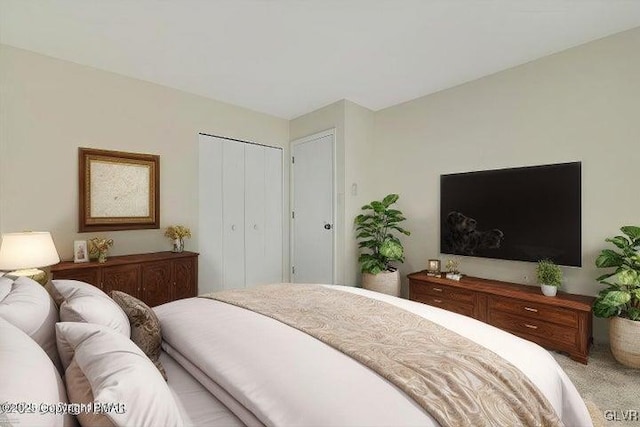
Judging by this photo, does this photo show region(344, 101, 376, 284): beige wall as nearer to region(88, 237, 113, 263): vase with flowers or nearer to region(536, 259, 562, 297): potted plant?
region(536, 259, 562, 297): potted plant

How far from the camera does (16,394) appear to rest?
635 mm

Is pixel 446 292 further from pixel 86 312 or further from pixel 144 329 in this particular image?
pixel 86 312

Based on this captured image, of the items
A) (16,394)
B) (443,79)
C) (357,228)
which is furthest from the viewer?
(357,228)

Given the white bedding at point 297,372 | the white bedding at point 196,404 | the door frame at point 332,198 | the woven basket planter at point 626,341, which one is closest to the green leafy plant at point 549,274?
the woven basket planter at point 626,341

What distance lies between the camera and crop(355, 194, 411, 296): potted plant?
349 centimetres

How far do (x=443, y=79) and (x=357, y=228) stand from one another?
1940 mm

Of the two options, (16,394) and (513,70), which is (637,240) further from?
(16,394)

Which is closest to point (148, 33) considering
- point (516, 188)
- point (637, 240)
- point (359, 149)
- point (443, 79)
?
point (359, 149)

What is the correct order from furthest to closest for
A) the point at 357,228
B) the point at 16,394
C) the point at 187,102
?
the point at 357,228 < the point at 187,102 < the point at 16,394

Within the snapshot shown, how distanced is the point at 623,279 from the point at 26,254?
4.27 m

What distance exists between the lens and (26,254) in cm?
220

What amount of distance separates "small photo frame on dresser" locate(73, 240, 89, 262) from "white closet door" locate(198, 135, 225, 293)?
1.14 m

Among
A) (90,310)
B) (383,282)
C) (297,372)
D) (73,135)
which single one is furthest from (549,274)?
(73,135)

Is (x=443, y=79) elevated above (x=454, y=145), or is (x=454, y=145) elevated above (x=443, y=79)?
(x=443, y=79)
